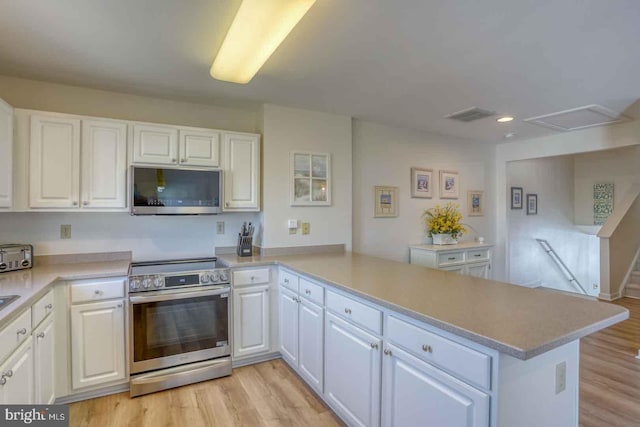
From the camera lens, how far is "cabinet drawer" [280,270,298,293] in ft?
8.64

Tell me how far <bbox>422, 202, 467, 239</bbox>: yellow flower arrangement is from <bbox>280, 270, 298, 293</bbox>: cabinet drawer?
2.41 m

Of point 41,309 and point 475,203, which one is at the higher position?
point 475,203

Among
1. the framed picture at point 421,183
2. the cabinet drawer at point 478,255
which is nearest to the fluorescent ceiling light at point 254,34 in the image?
the framed picture at point 421,183

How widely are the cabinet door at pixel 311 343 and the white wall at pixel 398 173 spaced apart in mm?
1580

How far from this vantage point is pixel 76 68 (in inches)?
94.6

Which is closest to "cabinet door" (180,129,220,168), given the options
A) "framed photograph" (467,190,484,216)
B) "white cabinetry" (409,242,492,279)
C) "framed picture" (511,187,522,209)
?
"white cabinetry" (409,242,492,279)

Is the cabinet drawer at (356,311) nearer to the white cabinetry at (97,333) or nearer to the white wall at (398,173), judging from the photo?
the white cabinetry at (97,333)

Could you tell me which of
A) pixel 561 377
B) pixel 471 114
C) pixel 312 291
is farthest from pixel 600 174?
pixel 312 291

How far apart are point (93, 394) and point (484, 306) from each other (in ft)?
8.82

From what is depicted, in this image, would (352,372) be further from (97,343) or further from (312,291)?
(97,343)

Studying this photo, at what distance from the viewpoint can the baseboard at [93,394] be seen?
2.29 m

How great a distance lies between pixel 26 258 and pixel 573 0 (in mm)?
3808

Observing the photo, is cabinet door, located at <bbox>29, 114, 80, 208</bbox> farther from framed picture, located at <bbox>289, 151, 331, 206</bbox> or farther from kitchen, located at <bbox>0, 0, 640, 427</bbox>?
framed picture, located at <bbox>289, 151, 331, 206</bbox>

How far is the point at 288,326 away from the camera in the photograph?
9.00 ft
